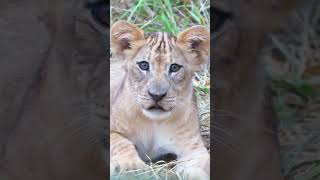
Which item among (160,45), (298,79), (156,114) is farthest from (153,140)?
(298,79)

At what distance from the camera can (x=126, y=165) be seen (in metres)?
4.82

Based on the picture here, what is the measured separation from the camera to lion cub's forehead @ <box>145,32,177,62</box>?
15.8 ft

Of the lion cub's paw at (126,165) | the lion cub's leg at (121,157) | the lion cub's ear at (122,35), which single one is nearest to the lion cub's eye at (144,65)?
the lion cub's ear at (122,35)

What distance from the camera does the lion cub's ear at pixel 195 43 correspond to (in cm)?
480

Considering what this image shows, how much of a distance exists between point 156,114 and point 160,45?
0.40 meters

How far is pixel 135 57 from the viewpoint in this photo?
483 cm

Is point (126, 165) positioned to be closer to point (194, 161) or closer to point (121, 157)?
point (121, 157)

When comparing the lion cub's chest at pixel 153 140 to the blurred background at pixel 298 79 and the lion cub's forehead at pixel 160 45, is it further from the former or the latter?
the blurred background at pixel 298 79

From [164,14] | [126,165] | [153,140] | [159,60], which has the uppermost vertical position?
[164,14]

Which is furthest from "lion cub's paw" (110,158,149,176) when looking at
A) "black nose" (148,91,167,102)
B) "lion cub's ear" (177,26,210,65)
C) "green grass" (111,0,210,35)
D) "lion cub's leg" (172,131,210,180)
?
"green grass" (111,0,210,35)

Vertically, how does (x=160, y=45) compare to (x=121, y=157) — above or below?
above

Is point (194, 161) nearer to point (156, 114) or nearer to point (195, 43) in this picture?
point (156, 114)

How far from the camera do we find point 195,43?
4.82 metres

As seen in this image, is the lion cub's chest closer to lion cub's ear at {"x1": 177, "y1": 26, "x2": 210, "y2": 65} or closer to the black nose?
the black nose
